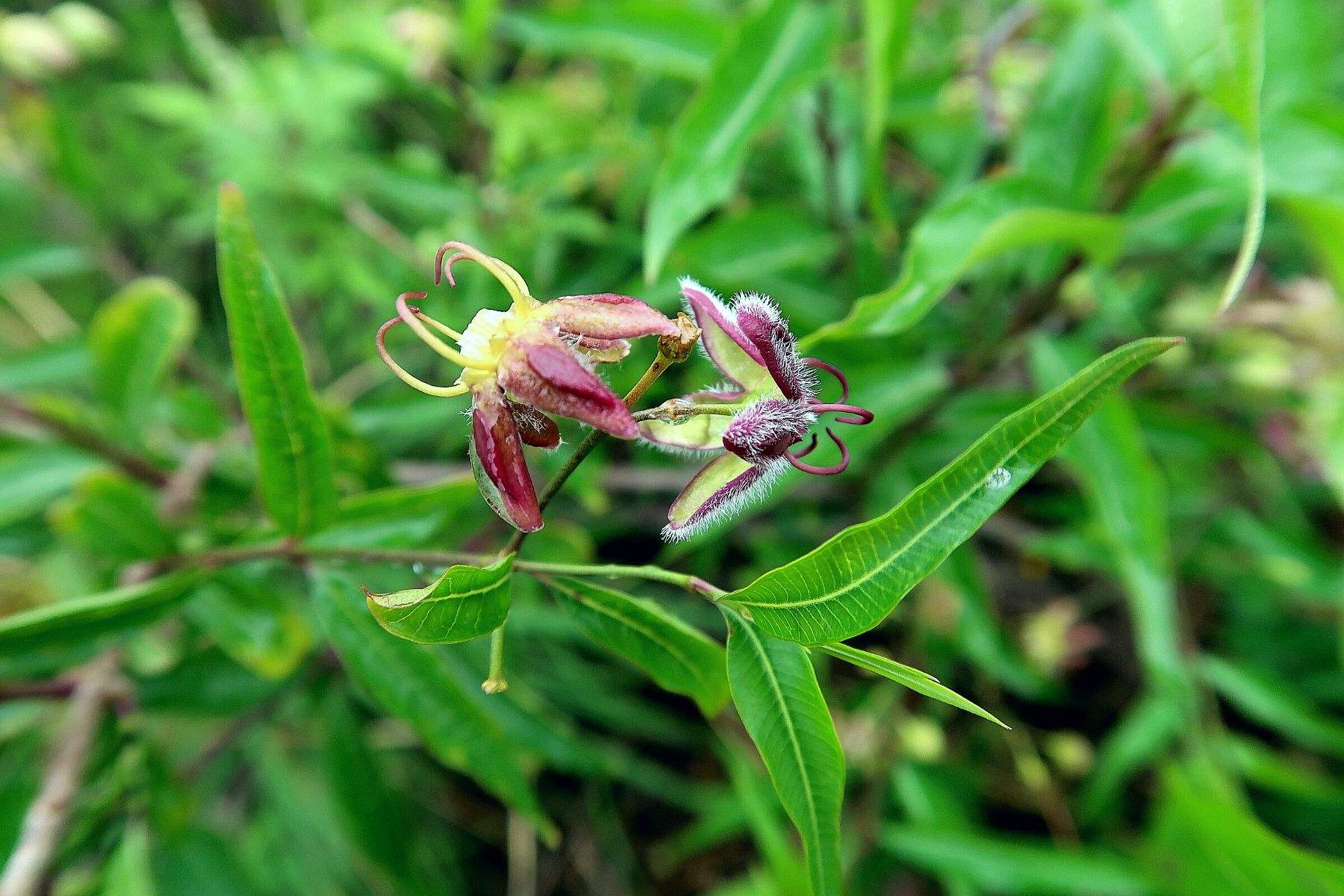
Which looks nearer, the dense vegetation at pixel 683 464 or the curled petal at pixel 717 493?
the curled petal at pixel 717 493

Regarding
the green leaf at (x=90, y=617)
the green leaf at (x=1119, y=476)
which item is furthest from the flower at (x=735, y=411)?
the green leaf at (x=1119, y=476)

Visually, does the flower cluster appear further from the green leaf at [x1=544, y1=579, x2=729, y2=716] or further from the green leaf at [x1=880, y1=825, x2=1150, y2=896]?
the green leaf at [x1=880, y1=825, x2=1150, y2=896]

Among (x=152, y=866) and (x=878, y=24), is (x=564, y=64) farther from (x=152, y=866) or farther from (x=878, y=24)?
(x=152, y=866)

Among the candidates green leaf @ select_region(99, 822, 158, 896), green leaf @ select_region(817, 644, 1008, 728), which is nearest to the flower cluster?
green leaf @ select_region(817, 644, 1008, 728)

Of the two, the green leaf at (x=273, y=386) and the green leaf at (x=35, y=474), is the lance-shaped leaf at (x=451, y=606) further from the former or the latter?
the green leaf at (x=35, y=474)

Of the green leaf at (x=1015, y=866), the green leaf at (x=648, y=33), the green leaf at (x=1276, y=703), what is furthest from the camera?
the green leaf at (x=1276, y=703)

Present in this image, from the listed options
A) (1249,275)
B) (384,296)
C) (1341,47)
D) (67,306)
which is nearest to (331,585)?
(384,296)
